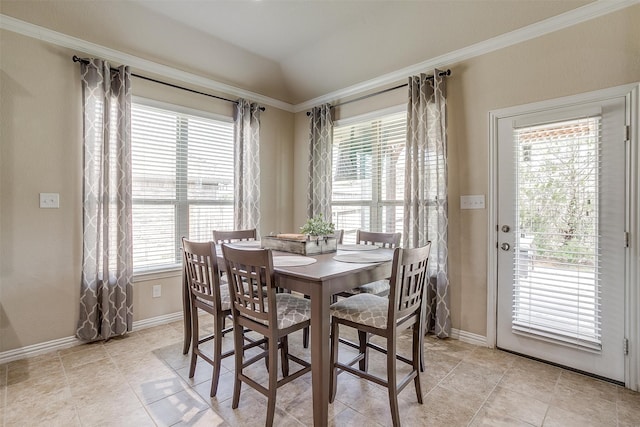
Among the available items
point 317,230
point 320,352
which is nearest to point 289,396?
point 320,352

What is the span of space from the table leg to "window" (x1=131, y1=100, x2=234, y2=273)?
7.67ft

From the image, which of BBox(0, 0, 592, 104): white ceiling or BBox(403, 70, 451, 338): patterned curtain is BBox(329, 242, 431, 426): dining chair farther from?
BBox(0, 0, 592, 104): white ceiling

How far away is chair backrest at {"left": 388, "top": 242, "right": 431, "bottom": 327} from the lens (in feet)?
5.35

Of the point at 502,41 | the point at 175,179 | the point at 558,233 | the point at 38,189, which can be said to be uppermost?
the point at 502,41

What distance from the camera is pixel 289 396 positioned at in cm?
197

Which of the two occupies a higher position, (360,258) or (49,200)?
(49,200)

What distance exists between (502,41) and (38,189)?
13.1ft

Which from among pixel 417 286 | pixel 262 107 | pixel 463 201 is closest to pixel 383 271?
pixel 417 286

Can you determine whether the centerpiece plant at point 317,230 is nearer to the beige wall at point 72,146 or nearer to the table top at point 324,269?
the table top at point 324,269

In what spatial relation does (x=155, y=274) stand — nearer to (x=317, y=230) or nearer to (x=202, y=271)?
(x=202, y=271)

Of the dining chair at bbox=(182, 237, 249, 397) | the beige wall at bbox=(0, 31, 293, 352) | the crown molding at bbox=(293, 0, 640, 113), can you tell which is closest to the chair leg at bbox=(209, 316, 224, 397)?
the dining chair at bbox=(182, 237, 249, 397)

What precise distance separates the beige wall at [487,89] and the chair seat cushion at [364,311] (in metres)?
1.25

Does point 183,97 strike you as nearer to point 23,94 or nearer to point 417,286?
point 23,94

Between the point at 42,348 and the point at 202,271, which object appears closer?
the point at 202,271
